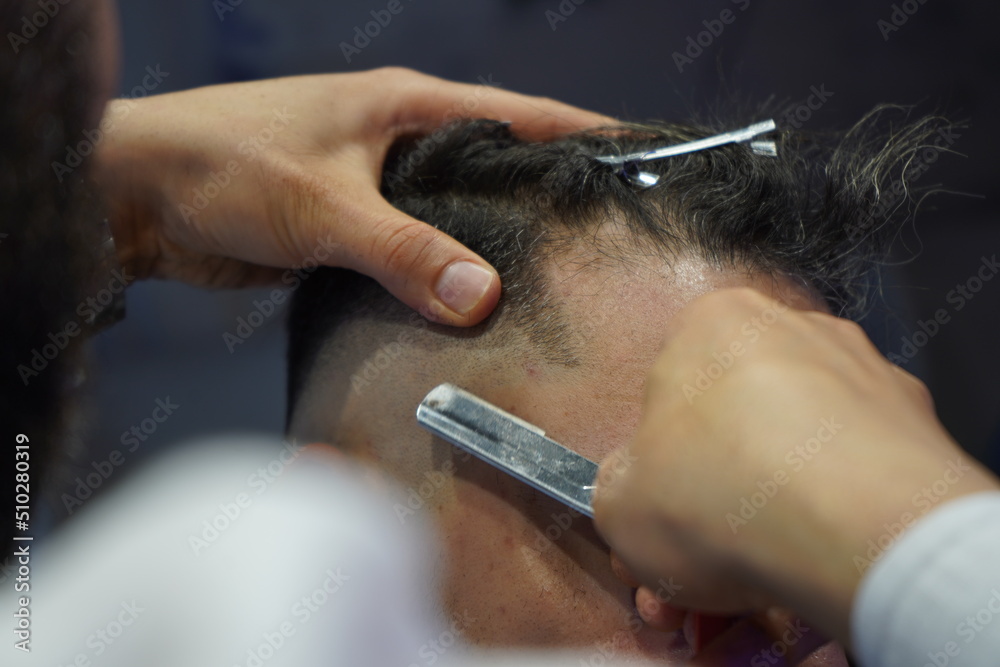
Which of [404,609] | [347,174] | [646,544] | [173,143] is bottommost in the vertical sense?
[404,609]

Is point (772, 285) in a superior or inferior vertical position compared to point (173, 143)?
superior

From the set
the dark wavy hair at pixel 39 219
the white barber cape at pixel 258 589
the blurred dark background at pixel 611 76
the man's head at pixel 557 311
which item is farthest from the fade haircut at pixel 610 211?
the blurred dark background at pixel 611 76

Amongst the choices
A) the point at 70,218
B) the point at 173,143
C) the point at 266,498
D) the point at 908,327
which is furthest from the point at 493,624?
the point at 908,327

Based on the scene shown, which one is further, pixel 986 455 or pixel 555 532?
pixel 986 455

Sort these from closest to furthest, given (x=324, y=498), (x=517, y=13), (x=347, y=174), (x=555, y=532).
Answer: (x=555, y=532) → (x=324, y=498) → (x=347, y=174) → (x=517, y=13)

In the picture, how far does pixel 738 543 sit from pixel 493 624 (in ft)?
1.16

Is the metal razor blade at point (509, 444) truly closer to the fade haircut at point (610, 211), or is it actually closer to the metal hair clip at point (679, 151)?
the fade haircut at point (610, 211)

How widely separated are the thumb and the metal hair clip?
0.69ft

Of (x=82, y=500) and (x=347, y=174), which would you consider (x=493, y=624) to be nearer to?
(x=347, y=174)

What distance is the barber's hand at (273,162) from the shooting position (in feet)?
3.37

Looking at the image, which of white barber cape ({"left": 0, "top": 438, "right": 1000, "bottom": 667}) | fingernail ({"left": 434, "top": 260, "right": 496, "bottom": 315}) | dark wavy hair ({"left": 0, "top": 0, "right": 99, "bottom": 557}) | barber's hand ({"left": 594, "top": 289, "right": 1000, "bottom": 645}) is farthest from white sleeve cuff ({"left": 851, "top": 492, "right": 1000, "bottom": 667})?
dark wavy hair ({"left": 0, "top": 0, "right": 99, "bottom": 557})

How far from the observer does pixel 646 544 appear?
1.98 feet

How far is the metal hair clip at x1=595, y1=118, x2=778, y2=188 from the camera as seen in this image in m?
0.92

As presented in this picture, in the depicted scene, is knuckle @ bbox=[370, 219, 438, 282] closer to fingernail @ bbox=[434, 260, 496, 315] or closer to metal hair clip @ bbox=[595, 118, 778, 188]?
fingernail @ bbox=[434, 260, 496, 315]
